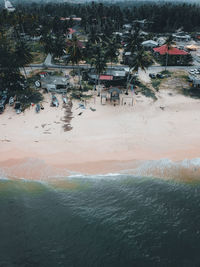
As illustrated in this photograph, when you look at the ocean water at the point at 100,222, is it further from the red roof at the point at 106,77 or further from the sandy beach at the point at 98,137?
the red roof at the point at 106,77

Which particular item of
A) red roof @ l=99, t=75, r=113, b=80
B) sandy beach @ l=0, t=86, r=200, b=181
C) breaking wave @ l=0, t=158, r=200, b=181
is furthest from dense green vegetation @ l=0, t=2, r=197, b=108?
breaking wave @ l=0, t=158, r=200, b=181

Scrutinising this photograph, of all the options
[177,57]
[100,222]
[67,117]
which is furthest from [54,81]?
[177,57]

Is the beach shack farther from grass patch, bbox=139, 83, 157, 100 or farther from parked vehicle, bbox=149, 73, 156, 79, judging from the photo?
parked vehicle, bbox=149, 73, 156, 79

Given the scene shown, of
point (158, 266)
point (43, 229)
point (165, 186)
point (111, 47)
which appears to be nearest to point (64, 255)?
point (43, 229)

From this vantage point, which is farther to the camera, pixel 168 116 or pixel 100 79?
pixel 100 79

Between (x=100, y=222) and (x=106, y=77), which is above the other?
(x=106, y=77)

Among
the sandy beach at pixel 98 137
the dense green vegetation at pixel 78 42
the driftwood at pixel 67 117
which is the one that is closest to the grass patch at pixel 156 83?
the dense green vegetation at pixel 78 42

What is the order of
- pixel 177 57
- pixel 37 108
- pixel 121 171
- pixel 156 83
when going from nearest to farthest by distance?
pixel 121 171 → pixel 37 108 → pixel 156 83 → pixel 177 57

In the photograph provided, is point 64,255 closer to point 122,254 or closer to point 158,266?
point 122,254

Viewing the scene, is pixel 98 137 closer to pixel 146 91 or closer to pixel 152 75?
pixel 146 91
